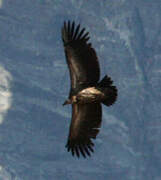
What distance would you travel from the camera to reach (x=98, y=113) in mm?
31812

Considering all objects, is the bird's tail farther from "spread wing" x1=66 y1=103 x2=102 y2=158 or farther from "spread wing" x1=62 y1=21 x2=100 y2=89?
"spread wing" x1=66 y1=103 x2=102 y2=158

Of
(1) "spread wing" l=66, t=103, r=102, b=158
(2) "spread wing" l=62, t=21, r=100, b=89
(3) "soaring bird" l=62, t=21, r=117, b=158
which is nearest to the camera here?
(3) "soaring bird" l=62, t=21, r=117, b=158

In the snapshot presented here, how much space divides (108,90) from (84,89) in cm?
139

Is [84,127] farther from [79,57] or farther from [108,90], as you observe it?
[79,57]

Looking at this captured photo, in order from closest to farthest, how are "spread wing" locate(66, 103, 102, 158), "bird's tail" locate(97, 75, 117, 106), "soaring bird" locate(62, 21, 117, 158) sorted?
"bird's tail" locate(97, 75, 117, 106), "soaring bird" locate(62, 21, 117, 158), "spread wing" locate(66, 103, 102, 158)

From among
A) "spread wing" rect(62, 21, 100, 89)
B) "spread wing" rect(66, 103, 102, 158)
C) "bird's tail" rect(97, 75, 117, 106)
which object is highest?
"spread wing" rect(62, 21, 100, 89)

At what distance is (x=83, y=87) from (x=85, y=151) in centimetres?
326

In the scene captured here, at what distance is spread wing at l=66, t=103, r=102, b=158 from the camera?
32.0m

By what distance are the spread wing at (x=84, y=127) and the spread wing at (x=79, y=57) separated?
3.97ft

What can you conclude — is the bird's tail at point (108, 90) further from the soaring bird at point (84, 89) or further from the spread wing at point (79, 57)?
the spread wing at point (79, 57)

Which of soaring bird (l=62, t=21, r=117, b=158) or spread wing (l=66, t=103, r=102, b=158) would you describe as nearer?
soaring bird (l=62, t=21, r=117, b=158)

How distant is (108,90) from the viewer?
30.8m

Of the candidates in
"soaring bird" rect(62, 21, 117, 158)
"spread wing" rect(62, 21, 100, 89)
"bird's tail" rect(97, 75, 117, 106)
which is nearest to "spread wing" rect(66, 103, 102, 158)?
"soaring bird" rect(62, 21, 117, 158)

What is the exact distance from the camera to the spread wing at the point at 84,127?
32.0 metres
